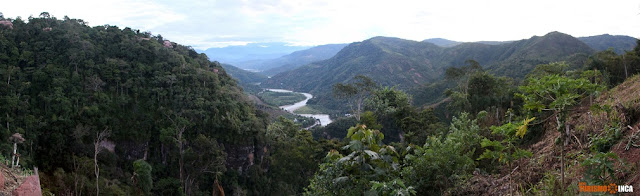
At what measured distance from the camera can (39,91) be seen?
83.4 feet

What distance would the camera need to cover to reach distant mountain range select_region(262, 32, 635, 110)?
7256 cm

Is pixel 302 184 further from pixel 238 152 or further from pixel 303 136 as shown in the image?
pixel 238 152

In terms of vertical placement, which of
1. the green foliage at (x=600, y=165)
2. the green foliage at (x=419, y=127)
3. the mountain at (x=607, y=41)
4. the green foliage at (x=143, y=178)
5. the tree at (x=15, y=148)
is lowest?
the green foliage at (x=143, y=178)

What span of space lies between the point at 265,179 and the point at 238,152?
10.4 ft

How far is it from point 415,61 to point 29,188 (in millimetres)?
114699

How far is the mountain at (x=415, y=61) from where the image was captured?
7238 centimetres

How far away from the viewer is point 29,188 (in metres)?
4.20

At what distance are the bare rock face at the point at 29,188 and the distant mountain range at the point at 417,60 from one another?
5622cm

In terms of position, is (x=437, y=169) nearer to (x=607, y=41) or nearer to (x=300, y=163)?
(x=300, y=163)

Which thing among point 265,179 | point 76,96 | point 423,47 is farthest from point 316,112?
point 423,47
